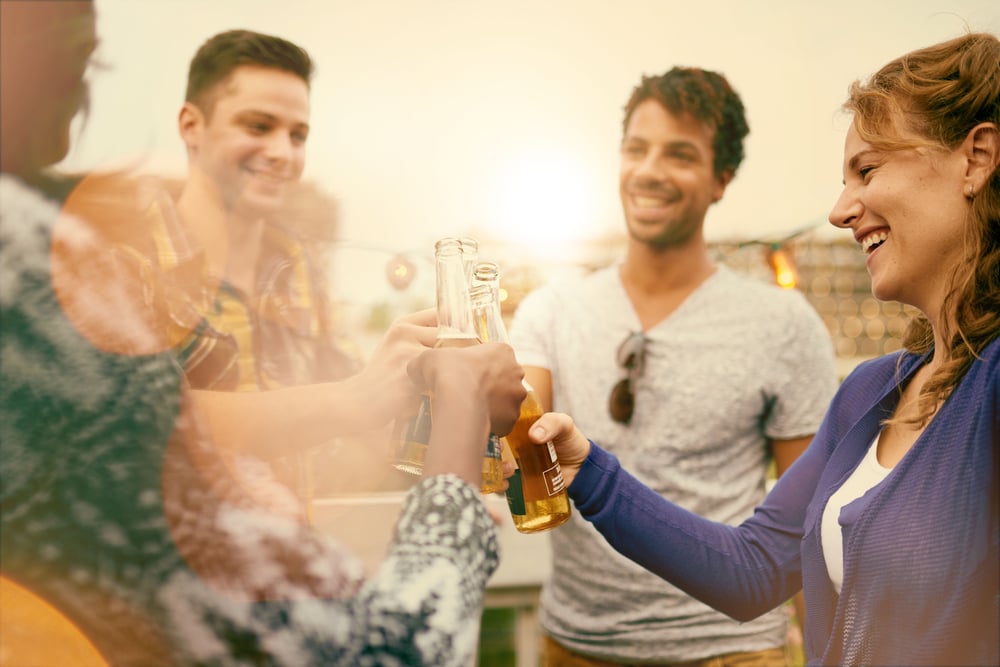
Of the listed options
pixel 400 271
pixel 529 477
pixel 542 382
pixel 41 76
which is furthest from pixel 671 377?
pixel 41 76

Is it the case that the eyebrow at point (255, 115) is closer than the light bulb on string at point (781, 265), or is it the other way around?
the eyebrow at point (255, 115)

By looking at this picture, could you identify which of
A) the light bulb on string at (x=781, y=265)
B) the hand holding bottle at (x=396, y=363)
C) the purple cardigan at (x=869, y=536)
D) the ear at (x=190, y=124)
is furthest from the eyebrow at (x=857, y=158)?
the light bulb on string at (x=781, y=265)

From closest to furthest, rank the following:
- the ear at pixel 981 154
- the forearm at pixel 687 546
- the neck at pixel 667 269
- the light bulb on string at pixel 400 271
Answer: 1. the ear at pixel 981 154
2. the forearm at pixel 687 546
3. the neck at pixel 667 269
4. the light bulb on string at pixel 400 271

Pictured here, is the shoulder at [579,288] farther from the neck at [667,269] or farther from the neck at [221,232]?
the neck at [221,232]

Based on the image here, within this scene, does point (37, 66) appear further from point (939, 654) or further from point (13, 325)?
point (939, 654)

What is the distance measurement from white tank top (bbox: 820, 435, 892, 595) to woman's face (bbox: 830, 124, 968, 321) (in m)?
0.24

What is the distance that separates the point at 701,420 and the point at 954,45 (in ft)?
2.96

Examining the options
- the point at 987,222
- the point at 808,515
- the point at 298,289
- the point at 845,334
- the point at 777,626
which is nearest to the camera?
the point at 987,222

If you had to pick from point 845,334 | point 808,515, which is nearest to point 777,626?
point 808,515

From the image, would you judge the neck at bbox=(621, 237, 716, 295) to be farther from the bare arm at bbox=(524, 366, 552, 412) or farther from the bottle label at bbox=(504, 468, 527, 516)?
the bottle label at bbox=(504, 468, 527, 516)

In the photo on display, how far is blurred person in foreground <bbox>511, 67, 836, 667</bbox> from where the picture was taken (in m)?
1.58

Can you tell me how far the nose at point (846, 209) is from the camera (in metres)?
1.08

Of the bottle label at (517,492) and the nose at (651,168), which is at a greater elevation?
the nose at (651,168)

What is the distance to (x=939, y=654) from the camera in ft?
2.71
